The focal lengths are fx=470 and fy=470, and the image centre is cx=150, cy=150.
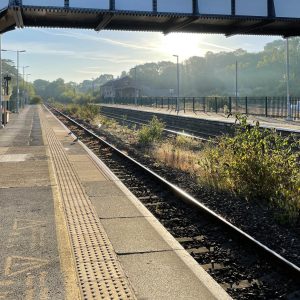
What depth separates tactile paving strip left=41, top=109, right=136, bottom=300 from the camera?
4547mm

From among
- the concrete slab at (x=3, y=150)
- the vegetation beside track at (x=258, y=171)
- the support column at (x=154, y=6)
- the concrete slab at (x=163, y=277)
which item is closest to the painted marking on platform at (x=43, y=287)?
the concrete slab at (x=163, y=277)

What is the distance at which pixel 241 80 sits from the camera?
5773 inches

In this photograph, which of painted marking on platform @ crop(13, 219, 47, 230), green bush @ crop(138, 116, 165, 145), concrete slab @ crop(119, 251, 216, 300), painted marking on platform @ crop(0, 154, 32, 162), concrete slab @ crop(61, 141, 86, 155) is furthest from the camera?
green bush @ crop(138, 116, 165, 145)

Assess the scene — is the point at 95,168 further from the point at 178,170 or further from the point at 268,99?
the point at 268,99

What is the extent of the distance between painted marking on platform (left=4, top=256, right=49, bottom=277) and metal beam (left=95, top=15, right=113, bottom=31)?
8.06m

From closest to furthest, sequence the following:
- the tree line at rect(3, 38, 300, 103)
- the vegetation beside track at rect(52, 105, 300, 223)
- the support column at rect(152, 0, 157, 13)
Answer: the vegetation beside track at rect(52, 105, 300, 223) → the support column at rect(152, 0, 157, 13) → the tree line at rect(3, 38, 300, 103)

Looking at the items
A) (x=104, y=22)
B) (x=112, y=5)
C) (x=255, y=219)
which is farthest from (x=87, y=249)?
(x=104, y=22)

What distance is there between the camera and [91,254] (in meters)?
5.56

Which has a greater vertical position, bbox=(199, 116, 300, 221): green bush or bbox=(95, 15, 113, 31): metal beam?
bbox=(95, 15, 113, 31): metal beam

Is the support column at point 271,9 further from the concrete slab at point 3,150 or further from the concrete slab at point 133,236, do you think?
the concrete slab at point 3,150

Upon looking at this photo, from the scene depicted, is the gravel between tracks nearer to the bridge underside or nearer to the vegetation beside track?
the vegetation beside track

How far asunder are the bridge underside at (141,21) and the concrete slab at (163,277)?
790cm

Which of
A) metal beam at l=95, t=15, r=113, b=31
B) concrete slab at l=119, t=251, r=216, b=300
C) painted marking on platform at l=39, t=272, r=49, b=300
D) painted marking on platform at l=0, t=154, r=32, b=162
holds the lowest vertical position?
concrete slab at l=119, t=251, r=216, b=300

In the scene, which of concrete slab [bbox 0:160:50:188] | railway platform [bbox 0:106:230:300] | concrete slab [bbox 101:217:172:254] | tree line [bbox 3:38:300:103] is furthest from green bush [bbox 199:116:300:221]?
tree line [bbox 3:38:300:103]
